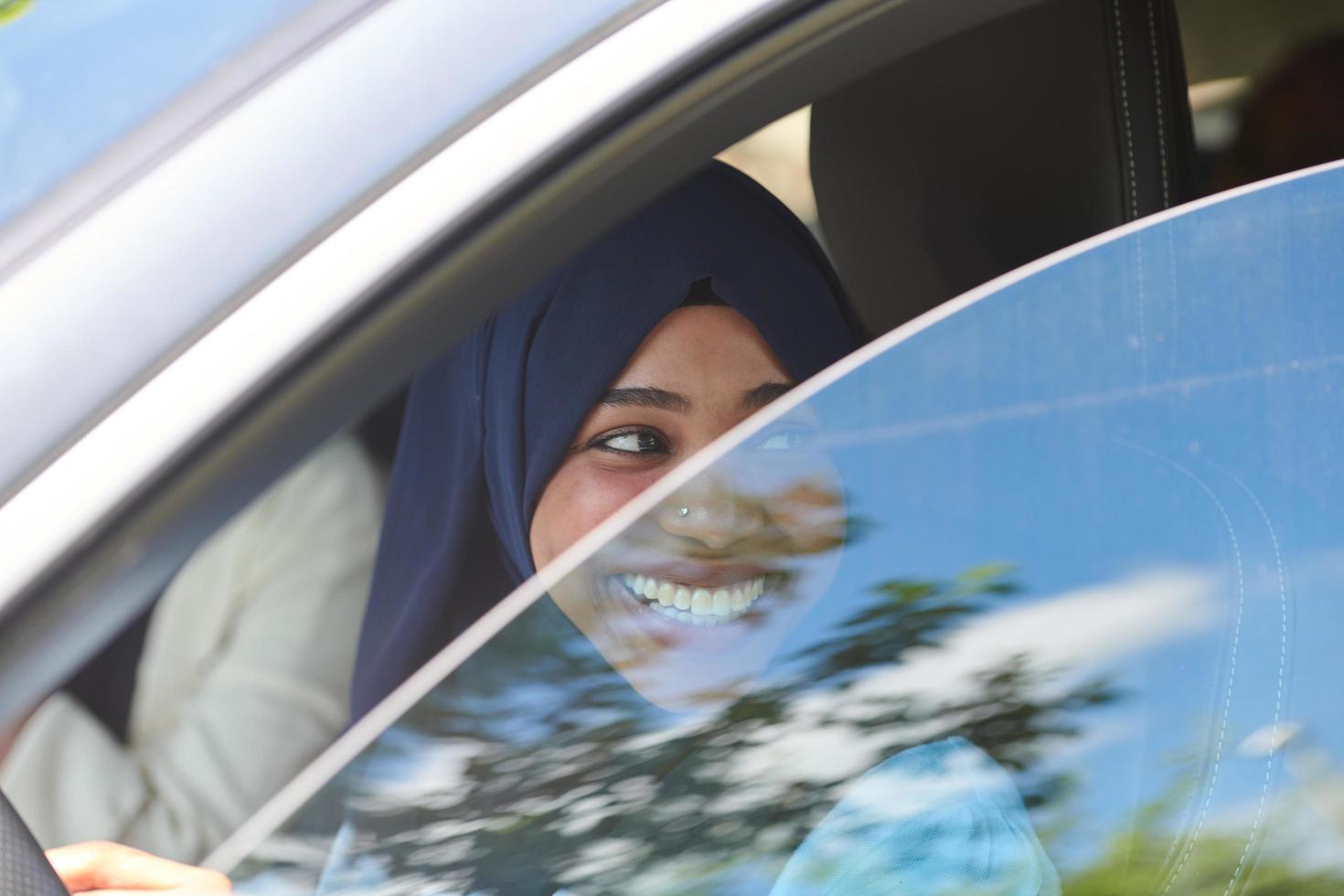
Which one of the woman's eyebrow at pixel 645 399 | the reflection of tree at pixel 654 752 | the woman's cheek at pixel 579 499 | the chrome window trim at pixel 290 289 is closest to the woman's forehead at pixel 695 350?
the woman's eyebrow at pixel 645 399

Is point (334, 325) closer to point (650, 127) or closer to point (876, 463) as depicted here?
point (650, 127)

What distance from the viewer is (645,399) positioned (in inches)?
50.8

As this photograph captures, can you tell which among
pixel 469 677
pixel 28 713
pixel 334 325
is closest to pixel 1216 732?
pixel 469 677

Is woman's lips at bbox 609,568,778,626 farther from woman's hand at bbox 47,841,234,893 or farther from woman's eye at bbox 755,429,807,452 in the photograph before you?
woman's hand at bbox 47,841,234,893

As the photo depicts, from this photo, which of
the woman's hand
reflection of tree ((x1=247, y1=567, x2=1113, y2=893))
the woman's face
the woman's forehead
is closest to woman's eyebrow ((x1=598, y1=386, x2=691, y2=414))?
the woman's forehead

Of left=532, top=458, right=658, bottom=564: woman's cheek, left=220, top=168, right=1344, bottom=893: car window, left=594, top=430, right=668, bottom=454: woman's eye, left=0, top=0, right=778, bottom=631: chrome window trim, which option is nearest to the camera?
left=0, top=0, right=778, bottom=631: chrome window trim

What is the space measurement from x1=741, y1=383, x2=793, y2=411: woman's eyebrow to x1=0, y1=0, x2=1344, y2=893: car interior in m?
0.09

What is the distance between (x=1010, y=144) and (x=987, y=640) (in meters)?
0.53

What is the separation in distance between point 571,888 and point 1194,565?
529 millimetres

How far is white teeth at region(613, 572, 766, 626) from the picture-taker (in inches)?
40.9

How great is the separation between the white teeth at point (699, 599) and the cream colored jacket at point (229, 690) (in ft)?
0.80

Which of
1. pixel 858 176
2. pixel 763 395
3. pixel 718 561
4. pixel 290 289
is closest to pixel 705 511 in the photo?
pixel 718 561

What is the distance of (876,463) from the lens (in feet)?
3.41

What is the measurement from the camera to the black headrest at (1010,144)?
120 centimetres
